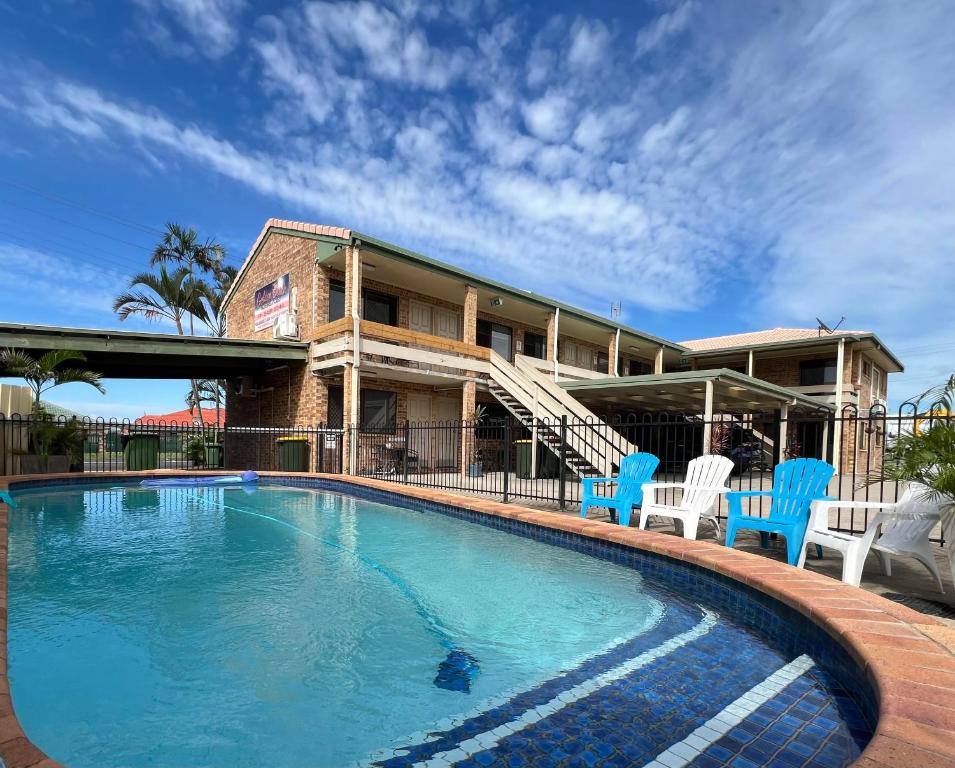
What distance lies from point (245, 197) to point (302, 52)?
13384mm

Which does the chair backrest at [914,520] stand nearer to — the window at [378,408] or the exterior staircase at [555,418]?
the exterior staircase at [555,418]

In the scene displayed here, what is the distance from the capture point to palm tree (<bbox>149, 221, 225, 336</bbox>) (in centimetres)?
2380

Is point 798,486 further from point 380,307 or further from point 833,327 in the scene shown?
point 833,327

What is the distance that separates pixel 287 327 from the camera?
13969mm

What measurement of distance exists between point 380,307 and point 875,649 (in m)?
14.8

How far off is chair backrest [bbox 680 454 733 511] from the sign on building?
12587mm

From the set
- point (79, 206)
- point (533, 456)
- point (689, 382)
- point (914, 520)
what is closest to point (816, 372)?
point (689, 382)

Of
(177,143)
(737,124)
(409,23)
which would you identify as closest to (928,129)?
(737,124)

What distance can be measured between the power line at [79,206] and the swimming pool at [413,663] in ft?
77.0

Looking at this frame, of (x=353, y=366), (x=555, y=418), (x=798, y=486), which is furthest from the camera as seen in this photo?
(x=555, y=418)

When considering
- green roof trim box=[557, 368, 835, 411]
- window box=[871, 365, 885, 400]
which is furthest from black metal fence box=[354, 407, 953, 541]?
window box=[871, 365, 885, 400]

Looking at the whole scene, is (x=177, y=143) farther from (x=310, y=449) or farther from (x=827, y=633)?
(x=827, y=633)

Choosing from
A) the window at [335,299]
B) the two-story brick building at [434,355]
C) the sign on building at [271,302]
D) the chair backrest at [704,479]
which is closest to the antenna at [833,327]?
the two-story brick building at [434,355]

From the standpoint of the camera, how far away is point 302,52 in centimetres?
878
